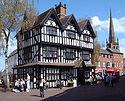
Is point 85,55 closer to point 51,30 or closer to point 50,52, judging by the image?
point 50,52

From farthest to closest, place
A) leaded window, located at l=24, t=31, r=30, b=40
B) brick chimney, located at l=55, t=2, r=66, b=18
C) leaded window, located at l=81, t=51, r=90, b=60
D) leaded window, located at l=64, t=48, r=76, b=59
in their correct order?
1. brick chimney, located at l=55, t=2, r=66, b=18
2. leaded window, located at l=81, t=51, r=90, b=60
3. leaded window, located at l=24, t=31, r=30, b=40
4. leaded window, located at l=64, t=48, r=76, b=59

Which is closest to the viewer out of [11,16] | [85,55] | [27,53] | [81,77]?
[11,16]

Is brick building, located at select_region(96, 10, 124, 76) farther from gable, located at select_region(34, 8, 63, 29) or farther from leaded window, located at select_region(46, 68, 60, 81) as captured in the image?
gable, located at select_region(34, 8, 63, 29)

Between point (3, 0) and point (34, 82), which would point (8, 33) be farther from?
point (34, 82)

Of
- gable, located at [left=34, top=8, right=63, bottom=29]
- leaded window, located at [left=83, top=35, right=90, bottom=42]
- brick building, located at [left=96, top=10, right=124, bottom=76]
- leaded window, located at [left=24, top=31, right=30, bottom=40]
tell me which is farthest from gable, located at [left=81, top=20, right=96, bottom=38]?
brick building, located at [left=96, top=10, right=124, bottom=76]

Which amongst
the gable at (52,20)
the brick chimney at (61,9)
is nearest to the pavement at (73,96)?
the gable at (52,20)

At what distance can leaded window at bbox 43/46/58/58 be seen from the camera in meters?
22.8

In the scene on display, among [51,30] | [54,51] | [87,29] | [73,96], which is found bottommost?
[73,96]

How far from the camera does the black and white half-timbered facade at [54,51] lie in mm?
22578

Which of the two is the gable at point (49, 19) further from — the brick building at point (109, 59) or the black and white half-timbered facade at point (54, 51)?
the brick building at point (109, 59)

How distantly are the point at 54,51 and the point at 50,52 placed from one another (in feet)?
2.25

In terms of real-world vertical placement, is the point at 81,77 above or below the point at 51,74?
below

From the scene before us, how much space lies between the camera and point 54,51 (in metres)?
23.7

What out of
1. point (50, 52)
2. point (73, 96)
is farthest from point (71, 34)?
point (73, 96)
